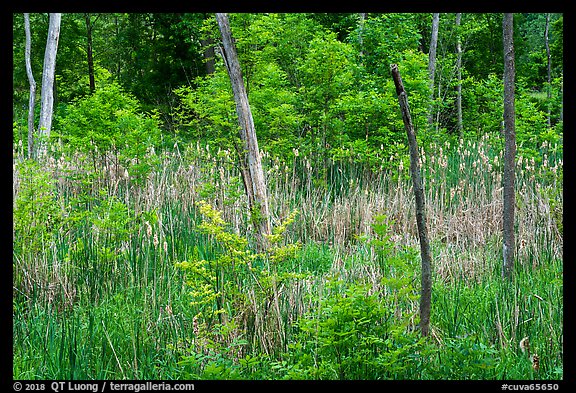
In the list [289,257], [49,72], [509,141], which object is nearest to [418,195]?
[289,257]

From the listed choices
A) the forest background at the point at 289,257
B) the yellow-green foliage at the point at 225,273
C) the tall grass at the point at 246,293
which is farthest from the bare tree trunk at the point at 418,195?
the yellow-green foliage at the point at 225,273

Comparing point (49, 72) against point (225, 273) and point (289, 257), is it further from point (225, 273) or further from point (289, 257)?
point (289, 257)

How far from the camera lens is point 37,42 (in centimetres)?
1728

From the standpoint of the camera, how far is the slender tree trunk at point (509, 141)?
4410mm

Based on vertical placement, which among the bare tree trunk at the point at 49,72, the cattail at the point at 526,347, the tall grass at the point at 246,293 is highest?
the bare tree trunk at the point at 49,72

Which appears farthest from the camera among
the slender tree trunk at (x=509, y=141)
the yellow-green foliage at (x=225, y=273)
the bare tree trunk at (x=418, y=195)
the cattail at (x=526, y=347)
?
the slender tree trunk at (x=509, y=141)

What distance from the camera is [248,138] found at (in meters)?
5.75

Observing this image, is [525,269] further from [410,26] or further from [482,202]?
[410,26]

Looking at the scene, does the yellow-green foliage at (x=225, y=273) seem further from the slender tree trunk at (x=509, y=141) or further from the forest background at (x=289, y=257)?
the slender tree trunk at (x=509, y=141)

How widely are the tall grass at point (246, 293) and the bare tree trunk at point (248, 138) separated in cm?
19

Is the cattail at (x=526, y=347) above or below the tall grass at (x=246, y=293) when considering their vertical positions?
below

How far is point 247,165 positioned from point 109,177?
312 centimetres
